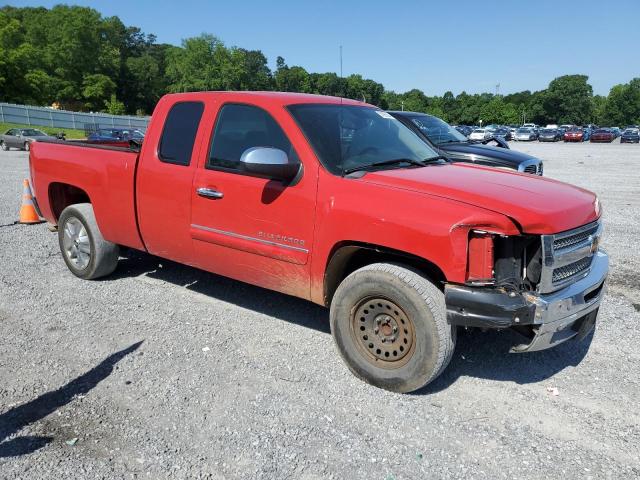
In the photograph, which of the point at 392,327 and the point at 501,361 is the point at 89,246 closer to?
the point at 392,327

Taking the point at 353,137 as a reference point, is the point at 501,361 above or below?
below

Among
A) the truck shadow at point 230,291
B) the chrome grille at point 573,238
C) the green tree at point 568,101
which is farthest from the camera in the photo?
the green tree at point 568,101

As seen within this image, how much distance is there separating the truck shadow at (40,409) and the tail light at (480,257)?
2.63 metres

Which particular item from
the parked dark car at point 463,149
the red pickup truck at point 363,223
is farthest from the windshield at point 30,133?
the red pickup truck at point 363,223

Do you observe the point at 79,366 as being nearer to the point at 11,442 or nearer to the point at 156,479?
the point at 11,442

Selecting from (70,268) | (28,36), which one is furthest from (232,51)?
(70,268)

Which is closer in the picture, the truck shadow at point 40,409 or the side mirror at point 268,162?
the truck shadow at point 40,409

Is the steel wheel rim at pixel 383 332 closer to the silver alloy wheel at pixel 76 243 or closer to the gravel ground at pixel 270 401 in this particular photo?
the gravel ground at pixel 270 401

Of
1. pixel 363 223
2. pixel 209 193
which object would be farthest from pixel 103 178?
pixel 363 223

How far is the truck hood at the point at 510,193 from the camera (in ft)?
10.3

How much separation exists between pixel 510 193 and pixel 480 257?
59cm

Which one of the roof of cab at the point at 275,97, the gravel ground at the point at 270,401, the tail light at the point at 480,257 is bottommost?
the gravel ground at the point at 270,401

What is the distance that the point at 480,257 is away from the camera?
310 cm

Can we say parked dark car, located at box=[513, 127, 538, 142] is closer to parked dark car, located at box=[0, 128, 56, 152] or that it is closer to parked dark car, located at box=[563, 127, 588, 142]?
parked dark car, located at box=[563, 127, 588, 142]
